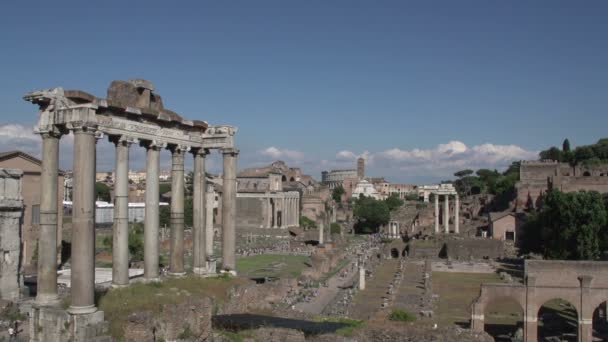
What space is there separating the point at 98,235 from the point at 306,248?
23802mm

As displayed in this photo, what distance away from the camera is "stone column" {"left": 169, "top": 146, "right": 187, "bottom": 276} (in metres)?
19.5

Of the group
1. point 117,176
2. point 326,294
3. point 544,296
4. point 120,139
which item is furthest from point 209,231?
point 326,294

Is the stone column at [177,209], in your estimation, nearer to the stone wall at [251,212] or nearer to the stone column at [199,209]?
the stone column at [199,209]

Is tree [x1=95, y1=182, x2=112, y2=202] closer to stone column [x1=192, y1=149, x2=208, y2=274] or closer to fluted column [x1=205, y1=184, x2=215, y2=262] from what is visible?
fluted column [x1=205, y1=184, x2=215, y2=262]

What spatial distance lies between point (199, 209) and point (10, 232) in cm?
1004

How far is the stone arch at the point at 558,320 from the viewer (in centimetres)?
2558

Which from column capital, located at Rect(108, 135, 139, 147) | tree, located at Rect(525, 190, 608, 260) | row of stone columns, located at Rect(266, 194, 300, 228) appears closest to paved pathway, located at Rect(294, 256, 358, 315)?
column capital, located at Rect(108, 135, 139, 147)

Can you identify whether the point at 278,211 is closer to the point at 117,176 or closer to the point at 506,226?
the point at 506,226

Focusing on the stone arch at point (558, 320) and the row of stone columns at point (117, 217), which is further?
the stone arch at point (558, 320)

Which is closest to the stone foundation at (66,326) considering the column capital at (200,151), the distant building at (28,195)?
the column capital at (200,151)

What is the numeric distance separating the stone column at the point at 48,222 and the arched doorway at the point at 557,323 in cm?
2053

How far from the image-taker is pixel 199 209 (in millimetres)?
20750

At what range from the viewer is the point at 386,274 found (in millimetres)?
49500

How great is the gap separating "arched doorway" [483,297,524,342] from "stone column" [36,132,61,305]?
18.6 m
